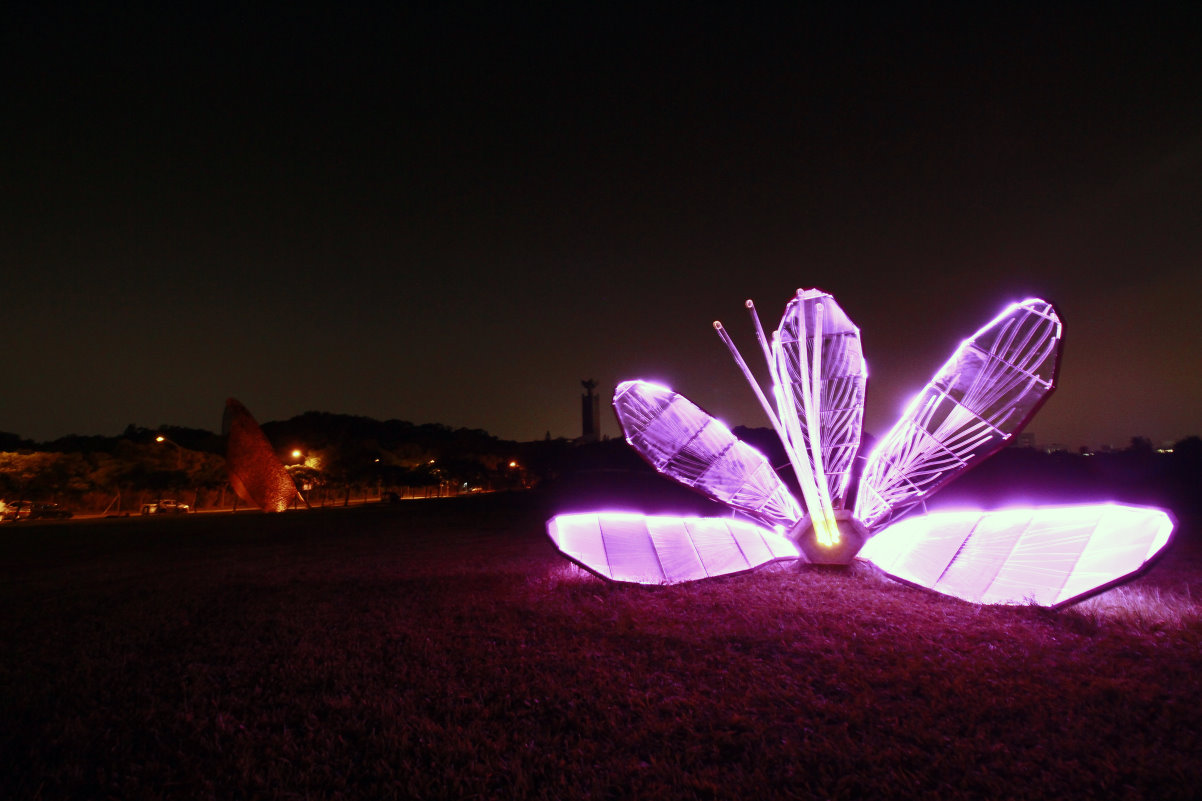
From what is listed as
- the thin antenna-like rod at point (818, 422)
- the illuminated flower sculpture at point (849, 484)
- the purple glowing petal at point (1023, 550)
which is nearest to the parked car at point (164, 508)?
the illuminated flower sculpture at point (849, 484)

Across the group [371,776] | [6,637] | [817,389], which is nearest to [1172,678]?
[817,389]

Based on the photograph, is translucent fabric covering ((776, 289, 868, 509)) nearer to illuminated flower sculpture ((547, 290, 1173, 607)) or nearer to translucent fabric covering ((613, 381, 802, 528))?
illuminated flower sculpture ((547, 290, 1173, 607))

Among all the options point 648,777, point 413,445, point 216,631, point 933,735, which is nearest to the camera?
point 648,777

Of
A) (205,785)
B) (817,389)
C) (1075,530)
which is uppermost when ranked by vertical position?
(817,389)

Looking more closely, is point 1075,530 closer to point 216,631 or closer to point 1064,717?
point 1064,717

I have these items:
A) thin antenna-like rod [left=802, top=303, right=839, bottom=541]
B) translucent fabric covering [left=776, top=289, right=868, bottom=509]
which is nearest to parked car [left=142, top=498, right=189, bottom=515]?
translucent fabric covering [left=776, top=289, right=868, bottom=509]

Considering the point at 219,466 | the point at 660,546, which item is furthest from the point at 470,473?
the point at 660,546

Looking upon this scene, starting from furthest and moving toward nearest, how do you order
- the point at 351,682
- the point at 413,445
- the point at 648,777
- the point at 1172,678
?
the point at 413,445, the point at 351,682, the point at 1172,678, the point at 648,777

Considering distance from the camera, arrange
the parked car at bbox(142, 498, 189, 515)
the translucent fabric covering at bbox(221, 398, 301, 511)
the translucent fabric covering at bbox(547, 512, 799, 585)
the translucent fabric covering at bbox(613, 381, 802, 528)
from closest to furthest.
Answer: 1. the translucent fabric covering at bbox(547, 512, 799, 585)
2. the translucent fabric covering at bbox(613, 381, 802, 528)
3. the translucent fabric covering at bbox(221, 398, 301, 511)
4. the parked car at bbox(142, 498, 189, 515)
